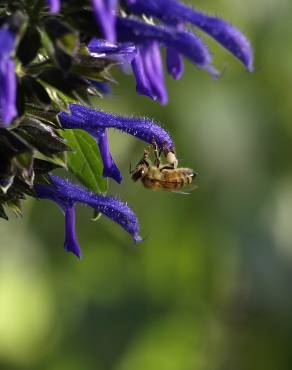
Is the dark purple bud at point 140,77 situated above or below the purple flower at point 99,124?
above

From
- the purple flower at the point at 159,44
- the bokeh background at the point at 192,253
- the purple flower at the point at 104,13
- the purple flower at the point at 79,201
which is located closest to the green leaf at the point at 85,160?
the purple flower at the point at 79,201

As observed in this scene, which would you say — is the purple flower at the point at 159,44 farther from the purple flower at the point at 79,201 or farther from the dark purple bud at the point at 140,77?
the purple flower at the point at 79,201

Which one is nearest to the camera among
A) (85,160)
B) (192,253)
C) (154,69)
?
(154,69)

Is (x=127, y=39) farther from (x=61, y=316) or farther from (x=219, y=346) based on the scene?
(x=219, y=346)

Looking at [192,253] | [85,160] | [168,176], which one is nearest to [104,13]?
[85,160]

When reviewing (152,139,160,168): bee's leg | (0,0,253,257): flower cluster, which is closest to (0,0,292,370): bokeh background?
(152,139,160,168): bee's leg

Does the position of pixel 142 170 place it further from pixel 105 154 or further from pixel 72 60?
pixel 72 60
